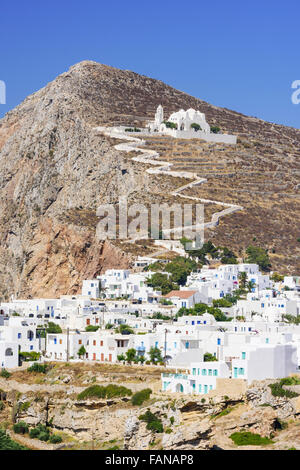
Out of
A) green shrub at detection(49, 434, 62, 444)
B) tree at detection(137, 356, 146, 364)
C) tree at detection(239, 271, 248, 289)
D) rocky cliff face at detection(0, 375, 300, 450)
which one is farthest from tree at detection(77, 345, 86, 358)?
tree at detection(239, 271, 248, 289)

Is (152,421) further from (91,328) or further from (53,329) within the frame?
(53,329)

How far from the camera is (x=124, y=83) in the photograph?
497 ft

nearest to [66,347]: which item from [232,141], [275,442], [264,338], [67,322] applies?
[67,322]

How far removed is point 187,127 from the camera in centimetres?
13150

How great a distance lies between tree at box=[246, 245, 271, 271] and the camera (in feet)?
299

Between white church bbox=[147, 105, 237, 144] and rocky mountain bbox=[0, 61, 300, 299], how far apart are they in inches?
119

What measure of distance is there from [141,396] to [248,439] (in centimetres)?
707

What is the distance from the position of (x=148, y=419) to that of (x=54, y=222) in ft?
172

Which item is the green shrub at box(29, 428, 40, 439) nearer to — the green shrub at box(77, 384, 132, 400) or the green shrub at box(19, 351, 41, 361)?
the green shrub at box(77, 384, 132, 400)

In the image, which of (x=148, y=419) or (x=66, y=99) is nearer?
(x=148, y=419)

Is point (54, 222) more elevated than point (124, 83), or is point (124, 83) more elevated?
point (124, 83)

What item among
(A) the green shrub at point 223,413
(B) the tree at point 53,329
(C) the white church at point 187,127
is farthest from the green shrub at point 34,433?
(C) the white church at point 187,127

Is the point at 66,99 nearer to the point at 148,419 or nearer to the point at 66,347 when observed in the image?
the point at 66,347

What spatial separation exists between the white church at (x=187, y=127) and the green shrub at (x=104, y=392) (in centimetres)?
7738
